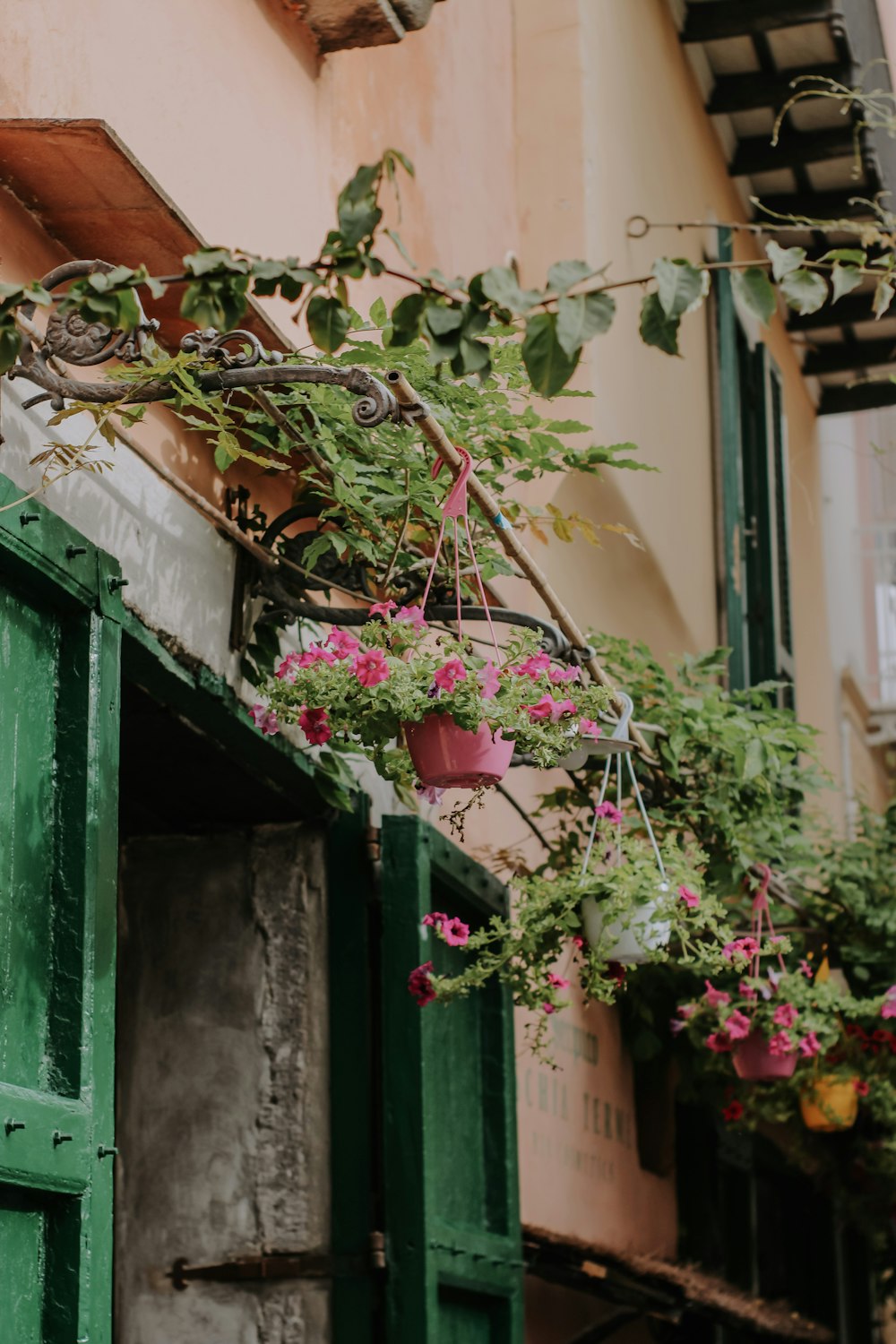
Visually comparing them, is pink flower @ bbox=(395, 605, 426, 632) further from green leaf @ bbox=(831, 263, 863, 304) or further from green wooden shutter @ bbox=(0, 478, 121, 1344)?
green leaf @ bbox=(831, 263, 863, 304)

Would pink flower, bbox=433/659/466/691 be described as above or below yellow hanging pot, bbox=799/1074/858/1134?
above

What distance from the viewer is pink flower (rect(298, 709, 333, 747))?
3271mm

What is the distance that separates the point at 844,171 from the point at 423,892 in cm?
598

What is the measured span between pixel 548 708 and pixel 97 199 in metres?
1.13

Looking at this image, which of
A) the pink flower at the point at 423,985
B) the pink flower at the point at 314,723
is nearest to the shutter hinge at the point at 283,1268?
the pink flower at the point at 423,985

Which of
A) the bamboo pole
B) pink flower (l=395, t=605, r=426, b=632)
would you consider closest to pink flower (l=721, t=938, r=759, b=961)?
the bamboo pole

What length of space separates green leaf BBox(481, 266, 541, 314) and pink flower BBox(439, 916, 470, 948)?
180 cm

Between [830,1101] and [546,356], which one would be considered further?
[830,1101]

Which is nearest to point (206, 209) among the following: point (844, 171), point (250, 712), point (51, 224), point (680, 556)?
point (51, 224)

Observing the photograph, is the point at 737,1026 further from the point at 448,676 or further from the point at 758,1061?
the point at 448,676

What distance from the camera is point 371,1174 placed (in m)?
4.18

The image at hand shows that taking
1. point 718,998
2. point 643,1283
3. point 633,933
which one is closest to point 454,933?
point 633,933

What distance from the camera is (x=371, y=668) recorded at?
10.6 feet

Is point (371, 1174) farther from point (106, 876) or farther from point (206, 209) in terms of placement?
point (206, 209)
